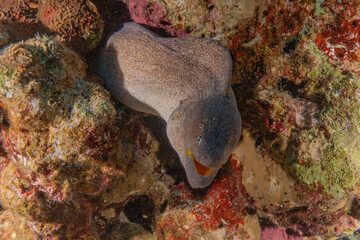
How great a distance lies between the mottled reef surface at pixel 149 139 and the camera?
214cm

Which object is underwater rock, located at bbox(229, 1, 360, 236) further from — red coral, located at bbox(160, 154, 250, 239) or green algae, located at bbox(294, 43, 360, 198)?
red coral, located at bbox(160, 154, 250, 239)

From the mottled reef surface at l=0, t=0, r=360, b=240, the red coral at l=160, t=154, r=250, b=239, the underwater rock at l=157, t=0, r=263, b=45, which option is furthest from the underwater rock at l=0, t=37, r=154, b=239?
the underwater rock at l=157, t=0, r=263, b=45

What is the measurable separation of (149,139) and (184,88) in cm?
130

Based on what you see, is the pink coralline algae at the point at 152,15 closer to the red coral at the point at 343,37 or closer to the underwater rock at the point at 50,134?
the underwater rock at the point at 50,134

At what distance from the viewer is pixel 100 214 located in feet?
11.3

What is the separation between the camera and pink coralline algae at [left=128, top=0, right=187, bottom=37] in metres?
3.02

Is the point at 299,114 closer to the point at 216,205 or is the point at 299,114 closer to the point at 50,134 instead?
the point at 216,205

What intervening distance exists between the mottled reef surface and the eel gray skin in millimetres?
250

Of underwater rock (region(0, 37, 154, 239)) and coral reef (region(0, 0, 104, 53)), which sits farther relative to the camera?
coral reef (region(0, 0, 104, 53))

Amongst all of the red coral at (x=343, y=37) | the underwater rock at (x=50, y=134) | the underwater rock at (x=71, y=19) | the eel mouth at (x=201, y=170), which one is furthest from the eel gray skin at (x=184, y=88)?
the red coral at (x=343, y=37)

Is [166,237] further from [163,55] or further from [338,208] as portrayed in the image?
[163,55]

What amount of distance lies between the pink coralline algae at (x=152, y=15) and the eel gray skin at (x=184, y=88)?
0.17m

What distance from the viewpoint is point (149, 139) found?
365cm

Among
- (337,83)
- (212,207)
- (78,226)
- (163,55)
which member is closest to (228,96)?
(163,55)
